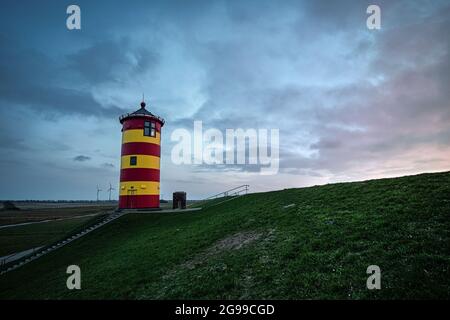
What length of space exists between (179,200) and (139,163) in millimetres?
8501

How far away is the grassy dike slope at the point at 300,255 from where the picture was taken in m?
7.96

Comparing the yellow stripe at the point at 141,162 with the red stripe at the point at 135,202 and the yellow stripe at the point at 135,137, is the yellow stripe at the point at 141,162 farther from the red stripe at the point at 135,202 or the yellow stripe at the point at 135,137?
the red stripe at the point at 135,202

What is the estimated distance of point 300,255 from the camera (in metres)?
10.4

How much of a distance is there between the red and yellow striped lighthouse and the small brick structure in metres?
3.04

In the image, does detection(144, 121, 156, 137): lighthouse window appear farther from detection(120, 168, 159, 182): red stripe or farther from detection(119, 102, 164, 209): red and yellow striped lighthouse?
detection(120, 168, 159, 182): red stripe

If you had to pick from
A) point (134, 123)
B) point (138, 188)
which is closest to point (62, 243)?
point (138, 188)

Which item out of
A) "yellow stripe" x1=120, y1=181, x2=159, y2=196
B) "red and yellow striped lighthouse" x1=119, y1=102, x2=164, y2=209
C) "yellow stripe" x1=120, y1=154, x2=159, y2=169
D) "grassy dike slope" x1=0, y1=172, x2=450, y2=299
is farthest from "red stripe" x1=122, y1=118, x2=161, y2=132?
"grassy dike slope" x1=0, y1=172, x2=450, y2=299

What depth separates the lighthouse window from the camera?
3662 centimetres

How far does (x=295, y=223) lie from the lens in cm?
1471

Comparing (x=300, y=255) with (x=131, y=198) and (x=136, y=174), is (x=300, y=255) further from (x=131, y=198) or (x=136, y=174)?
(x=131, y=198)

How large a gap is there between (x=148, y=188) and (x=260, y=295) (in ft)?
98.5
